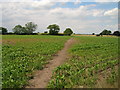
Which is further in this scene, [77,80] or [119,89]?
[77,80]

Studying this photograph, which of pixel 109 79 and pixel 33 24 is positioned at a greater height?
pixel 33 24

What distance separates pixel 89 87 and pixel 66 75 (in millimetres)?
2157

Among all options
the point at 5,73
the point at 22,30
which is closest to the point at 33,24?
the point at 22,30

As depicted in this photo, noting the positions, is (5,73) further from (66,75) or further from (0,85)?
(66,75)

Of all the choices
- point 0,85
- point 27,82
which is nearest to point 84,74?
point 27,82

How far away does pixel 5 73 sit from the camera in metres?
8.57

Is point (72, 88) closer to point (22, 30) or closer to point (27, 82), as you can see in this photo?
point (27, 82)

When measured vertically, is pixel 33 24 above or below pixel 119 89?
above

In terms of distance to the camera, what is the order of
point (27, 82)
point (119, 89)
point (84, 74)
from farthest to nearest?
point (84, 74) → point (27, 82) → point (119, 89)

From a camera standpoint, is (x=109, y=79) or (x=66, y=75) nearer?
(x=109, y=79)

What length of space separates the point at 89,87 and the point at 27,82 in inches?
145

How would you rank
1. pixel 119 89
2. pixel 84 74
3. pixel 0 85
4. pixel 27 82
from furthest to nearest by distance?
pixel 84 74 < pixel 27 82 < pixel 0 85 < pixel 119 89

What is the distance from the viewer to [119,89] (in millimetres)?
6379

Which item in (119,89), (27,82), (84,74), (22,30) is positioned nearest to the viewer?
(119,89)
